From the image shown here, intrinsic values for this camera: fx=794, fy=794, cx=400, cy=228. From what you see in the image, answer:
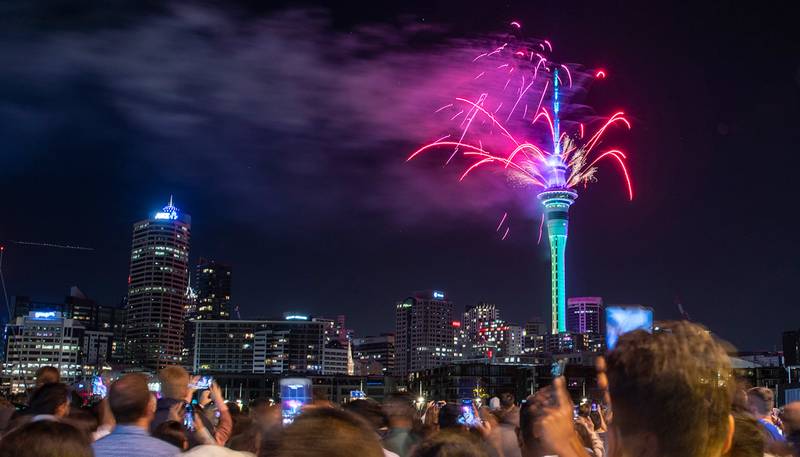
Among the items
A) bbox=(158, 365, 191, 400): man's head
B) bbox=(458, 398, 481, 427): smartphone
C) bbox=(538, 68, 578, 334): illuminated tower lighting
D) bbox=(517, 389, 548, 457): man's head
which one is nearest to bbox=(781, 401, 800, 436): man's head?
bbox=(517, 389, 548, 457): man's head

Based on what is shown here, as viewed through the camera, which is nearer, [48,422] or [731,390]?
[731,390]

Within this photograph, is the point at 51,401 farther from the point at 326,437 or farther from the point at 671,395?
the point at 671,395

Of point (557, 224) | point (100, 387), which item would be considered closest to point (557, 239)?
point (557, 224)

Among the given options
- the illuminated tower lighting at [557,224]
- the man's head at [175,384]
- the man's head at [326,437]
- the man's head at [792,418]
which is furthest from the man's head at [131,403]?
the illuminated tower lighting at [557,224]

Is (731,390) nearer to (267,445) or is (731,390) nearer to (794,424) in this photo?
(267,445)

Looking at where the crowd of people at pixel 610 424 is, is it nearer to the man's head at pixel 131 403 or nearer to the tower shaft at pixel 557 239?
the man's head at pixel 131 403

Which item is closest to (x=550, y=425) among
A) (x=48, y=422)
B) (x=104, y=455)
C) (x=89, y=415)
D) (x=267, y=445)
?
(x=267, y=445)
